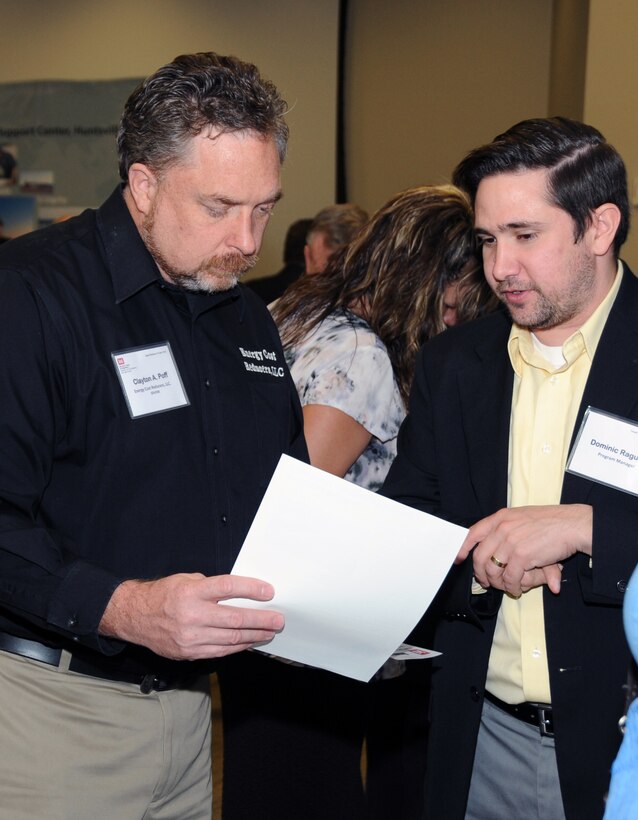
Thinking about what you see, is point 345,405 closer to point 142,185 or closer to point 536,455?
point 536,455

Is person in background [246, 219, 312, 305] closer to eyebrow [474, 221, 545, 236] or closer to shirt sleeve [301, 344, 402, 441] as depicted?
shirt sleeve [301, 344, 402, 441]

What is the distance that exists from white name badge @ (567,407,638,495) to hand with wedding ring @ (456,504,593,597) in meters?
0.09

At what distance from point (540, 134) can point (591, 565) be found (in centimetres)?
76

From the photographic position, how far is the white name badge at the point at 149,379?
1596 millimetres

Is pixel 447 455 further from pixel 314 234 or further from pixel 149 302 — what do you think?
pixel 314 234

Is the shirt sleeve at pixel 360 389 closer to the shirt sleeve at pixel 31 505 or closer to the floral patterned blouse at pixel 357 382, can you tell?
the floral patterned blouse at pixel 357 382

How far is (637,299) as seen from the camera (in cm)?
178

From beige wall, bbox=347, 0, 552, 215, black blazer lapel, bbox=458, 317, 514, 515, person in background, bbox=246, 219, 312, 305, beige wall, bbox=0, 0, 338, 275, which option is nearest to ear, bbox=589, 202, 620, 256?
black blazer lapel, bbox=458, 317, 514, 515

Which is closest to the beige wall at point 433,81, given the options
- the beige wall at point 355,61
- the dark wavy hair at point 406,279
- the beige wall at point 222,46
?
the beige wall at point 355,61

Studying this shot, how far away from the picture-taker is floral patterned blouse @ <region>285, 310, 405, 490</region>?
2361 mm

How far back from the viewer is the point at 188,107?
161 centimetres

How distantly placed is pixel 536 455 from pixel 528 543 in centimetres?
23

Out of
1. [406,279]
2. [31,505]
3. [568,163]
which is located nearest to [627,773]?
[31,505]

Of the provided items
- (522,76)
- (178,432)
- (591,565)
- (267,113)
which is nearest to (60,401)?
(178,432)
